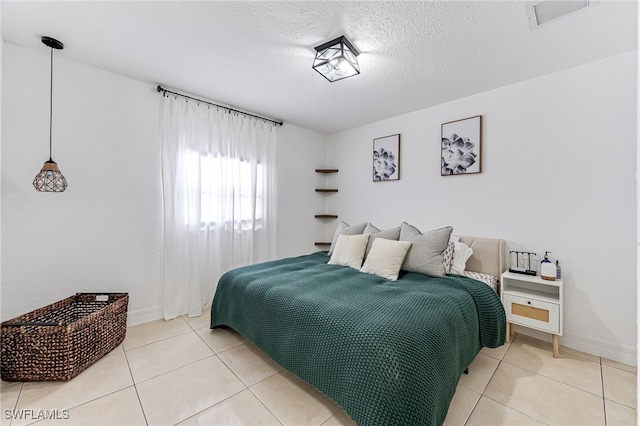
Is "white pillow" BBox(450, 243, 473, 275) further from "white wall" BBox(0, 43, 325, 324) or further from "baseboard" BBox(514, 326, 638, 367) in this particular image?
"white wall" BBox(0, 43, 325, 324)

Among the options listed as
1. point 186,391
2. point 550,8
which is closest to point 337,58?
point 550,8

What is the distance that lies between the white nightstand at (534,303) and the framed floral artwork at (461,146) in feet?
3.82

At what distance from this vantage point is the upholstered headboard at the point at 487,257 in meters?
2.45

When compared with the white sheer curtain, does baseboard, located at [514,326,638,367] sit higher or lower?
lower

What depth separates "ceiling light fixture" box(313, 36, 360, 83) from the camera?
1851 mm

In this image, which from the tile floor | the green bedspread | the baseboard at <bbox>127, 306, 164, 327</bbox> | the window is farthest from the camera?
the window

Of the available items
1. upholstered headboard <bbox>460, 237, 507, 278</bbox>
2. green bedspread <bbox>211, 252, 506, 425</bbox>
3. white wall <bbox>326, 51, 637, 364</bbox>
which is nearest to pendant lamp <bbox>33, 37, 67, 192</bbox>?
green bedspread <bbox>211, 252, 506, 425</bbox>

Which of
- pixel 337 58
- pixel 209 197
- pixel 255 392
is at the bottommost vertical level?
pixel 255 392

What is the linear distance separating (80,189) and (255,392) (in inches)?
89.4

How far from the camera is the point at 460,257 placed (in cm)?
247

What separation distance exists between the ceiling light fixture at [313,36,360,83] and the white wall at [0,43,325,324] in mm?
1819

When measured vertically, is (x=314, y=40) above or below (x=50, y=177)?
above

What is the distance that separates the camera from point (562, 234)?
225 centimetres

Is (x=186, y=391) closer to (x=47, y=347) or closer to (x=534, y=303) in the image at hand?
(x=47, y=347)
